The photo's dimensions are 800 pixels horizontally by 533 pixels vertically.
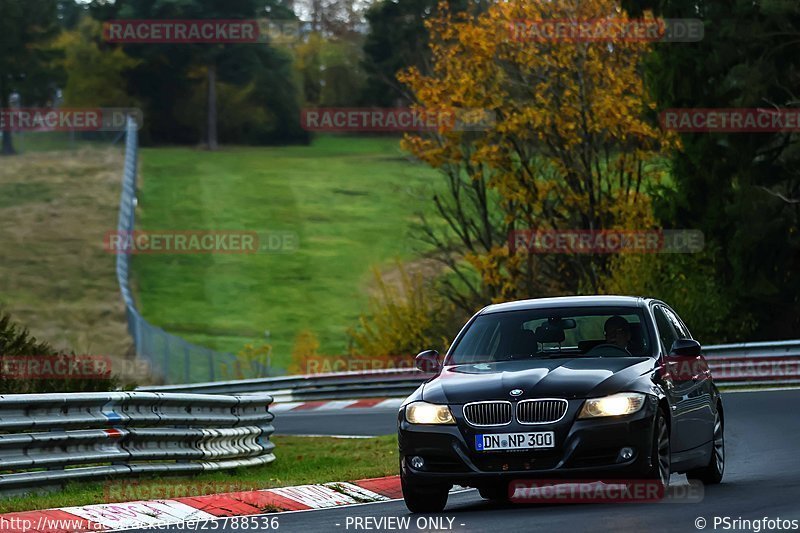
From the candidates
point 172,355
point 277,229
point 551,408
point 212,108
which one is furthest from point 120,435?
point 212,108

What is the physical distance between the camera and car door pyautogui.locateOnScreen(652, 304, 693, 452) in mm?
12555

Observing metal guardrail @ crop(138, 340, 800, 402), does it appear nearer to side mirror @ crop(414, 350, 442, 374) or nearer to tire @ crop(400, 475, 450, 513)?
side mirror @ crop(414, 350, 442, 374)

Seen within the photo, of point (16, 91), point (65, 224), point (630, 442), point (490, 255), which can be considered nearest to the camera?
point (630, 442)

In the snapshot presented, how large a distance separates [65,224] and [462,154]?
123 ft

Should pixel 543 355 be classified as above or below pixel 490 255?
above

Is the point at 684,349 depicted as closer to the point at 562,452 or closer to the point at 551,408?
the point at 551,408

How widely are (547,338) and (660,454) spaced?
148cm

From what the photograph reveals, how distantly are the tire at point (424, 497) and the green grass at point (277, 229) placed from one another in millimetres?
39340

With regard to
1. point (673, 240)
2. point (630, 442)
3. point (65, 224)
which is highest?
point (630, 442)

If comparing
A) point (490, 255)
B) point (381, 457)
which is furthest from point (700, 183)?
point (381, 457)

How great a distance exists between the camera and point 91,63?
111 metres

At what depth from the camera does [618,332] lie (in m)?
13.0

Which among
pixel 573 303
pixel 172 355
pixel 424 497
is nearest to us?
pixel 424 497

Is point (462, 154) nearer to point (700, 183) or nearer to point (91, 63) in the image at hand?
point (700, 183)
